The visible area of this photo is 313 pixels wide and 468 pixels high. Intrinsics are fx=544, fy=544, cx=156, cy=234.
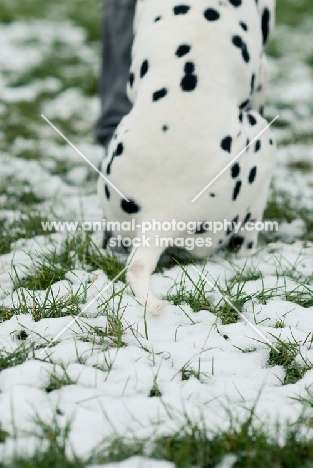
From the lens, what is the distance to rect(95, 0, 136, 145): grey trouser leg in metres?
3.56

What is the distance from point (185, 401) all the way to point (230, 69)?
1.53m

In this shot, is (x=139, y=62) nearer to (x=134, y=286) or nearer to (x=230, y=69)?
(x=230, y=69)

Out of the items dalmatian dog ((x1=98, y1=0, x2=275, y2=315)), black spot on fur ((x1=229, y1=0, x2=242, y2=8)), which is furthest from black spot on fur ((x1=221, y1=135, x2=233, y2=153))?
black spot on fur ((x1=229, y1=0, x2=242, y2=8))

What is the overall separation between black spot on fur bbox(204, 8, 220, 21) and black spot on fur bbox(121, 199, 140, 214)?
907 mm

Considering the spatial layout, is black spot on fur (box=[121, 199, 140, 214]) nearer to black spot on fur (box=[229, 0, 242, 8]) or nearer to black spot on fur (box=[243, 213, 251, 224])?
black spot on fur (box=[243, 213, 251, 224])

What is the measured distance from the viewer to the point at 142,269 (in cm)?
237

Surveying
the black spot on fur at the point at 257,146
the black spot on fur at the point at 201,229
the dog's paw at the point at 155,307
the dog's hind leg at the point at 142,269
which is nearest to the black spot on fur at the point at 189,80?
the black spot on fur at the point at 257,146

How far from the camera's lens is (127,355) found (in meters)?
1.88

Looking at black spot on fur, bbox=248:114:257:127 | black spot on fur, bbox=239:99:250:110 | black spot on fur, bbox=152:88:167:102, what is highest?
black spot on fur, bbox=152:88:167:102

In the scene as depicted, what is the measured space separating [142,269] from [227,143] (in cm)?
68

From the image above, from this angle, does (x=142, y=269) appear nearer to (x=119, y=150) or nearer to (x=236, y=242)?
(x=119, y=150)

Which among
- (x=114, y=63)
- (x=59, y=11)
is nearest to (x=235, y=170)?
(x=114, y=63)

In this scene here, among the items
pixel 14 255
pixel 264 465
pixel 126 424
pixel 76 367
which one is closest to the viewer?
pixel 264 465

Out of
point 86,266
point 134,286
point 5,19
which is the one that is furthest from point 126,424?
point 5,19
